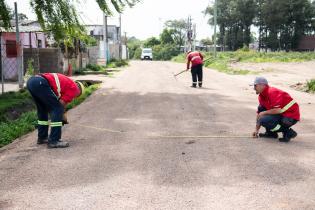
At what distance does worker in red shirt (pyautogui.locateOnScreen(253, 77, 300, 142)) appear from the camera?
6.92 meters

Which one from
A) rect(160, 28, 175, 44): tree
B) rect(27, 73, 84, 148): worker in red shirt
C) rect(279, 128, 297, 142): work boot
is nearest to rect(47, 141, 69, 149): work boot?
rect(27, 73, 84, 148): worker in red shirt

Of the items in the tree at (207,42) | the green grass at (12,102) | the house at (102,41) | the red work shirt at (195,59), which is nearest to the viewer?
the green grass at (12,102)

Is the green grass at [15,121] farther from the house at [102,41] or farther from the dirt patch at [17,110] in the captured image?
the house at [102,41]

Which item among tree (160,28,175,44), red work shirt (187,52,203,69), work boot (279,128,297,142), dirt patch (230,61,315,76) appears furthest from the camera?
tree (160,28,175,44)

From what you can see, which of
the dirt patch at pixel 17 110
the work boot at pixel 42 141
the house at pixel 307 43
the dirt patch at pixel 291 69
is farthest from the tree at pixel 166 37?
the work boot at pixel 42 141

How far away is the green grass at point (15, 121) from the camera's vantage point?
796cm

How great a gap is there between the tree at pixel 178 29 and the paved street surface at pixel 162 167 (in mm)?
83868

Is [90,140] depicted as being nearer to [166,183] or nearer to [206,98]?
[166,183]

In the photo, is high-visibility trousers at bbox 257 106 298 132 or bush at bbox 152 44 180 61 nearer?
high-visibility trousers at bbox 257 106 298 132

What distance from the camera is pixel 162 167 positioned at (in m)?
5.57

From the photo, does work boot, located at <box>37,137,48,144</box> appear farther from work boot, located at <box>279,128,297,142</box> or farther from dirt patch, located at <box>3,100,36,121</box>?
work boot, located at <box>279,128,297,142</box>

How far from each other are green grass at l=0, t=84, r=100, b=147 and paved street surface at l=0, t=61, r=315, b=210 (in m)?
0.28

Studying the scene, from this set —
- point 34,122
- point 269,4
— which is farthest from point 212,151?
point 269,4

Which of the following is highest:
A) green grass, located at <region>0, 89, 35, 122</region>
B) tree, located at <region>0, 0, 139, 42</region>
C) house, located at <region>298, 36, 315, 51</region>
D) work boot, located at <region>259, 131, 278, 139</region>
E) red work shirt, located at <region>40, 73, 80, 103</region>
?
house, located at <region>298, 36, 315, 51</region>
